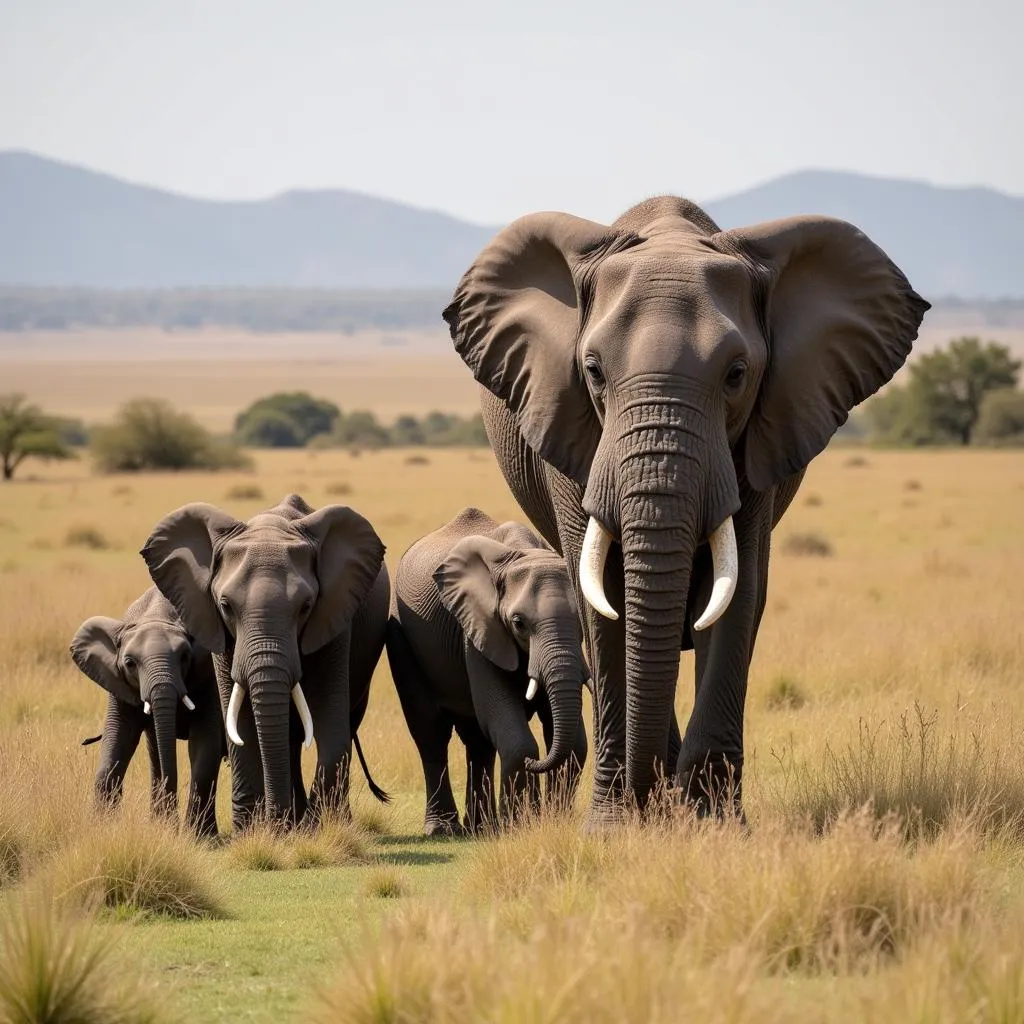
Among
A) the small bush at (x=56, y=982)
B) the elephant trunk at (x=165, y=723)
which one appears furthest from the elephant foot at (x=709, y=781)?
the small bush at (x=56, y=982)

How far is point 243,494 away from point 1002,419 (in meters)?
32.8

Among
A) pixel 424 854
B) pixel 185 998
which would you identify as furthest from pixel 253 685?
pixel 185 998

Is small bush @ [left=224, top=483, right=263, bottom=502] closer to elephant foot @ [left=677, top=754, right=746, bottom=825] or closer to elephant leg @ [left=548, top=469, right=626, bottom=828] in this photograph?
→ elephant leg @ [left=548, top=469, right=626, bottom=828]

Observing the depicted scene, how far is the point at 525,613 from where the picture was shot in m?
9.81

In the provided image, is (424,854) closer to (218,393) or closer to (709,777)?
(709,777)

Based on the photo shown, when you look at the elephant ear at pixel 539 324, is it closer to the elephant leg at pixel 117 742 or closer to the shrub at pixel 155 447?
the elephant leg at pixel 117 742

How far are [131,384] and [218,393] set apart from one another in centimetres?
1531

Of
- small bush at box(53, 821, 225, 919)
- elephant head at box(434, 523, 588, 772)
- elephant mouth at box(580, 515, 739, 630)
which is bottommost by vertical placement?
small bush at box(53, 821, 225, 919)

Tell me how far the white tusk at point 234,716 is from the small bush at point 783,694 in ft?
16.7

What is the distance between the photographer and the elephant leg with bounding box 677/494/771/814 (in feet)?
26.6

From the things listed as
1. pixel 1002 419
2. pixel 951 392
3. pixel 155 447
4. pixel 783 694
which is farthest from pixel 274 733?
pixel 951 392

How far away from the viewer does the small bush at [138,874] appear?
7.24 metres

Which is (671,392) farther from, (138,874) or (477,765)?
(477,765)

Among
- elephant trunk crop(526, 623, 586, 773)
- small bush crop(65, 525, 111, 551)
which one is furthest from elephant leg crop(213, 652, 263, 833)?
small bush crop(65, 525, 111, 551)
